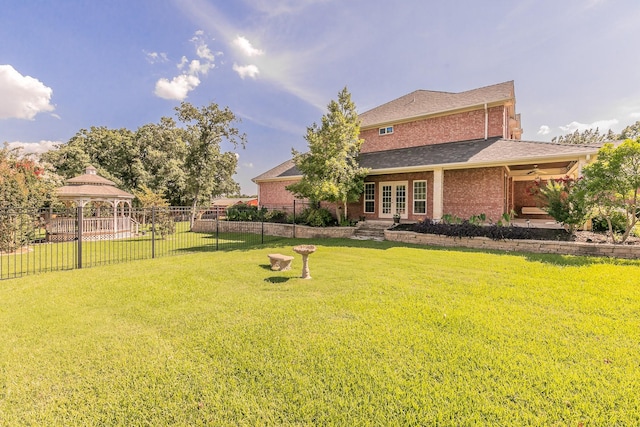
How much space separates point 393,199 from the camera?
15578mm

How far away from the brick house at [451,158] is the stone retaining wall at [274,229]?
3.32 metres

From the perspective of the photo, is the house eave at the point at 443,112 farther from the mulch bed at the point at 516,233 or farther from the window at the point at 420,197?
the mulch bed at the point at 516,233

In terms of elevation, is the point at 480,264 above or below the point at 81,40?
below

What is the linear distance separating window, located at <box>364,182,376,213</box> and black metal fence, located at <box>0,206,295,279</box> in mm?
5885

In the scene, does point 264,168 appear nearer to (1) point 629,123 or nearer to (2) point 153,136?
(2) point 153,136

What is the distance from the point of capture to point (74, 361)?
3.11 meters

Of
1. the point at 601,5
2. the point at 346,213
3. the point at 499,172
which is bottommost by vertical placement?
the point at 346,213

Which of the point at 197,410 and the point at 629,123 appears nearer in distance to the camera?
the point at 197,410

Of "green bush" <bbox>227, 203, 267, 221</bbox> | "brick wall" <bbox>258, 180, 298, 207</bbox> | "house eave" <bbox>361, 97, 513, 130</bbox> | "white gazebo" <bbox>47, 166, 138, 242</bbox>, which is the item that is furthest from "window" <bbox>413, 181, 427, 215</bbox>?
"white gazebo" <bbox>47, 166, 138, 242</bbox>

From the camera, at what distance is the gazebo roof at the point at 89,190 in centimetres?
1653

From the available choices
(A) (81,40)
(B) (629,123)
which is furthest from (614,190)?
(B) (629,123)

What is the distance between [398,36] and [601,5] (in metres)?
6.85

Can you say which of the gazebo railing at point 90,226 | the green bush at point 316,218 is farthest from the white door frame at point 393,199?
the gazebo railing at point 90,226

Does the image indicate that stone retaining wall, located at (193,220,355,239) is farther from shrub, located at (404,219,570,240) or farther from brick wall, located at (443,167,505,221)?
brick wall, located at (443,167,505,221)
